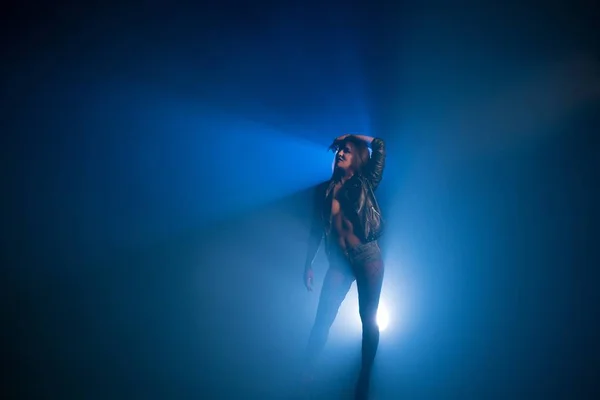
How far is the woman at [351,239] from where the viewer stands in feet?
8.64

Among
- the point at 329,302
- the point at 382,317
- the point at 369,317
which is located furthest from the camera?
the point at 382,317

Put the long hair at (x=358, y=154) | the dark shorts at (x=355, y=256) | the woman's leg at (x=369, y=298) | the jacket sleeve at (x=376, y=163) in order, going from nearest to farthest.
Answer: the woman's leg at (x=369, y=298) < the dark shorts at (x=355, y=256) < the jacket sleeve at (x=376, y=163) < the long hair at (x=358, y=154)

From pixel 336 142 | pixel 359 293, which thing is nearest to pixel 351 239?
pixel 359 293

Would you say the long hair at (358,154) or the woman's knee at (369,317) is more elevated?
the long hair at (358,154)

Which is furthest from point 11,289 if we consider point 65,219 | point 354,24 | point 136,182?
point 354,24

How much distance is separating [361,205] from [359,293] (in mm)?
713

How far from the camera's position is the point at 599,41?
3.58 metres

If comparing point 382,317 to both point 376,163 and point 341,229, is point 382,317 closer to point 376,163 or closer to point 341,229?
point 341,229

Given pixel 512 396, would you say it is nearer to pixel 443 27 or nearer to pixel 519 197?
pixel 519 197

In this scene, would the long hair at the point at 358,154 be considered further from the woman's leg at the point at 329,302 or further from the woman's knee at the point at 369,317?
the woman's knee at the point at 369,317

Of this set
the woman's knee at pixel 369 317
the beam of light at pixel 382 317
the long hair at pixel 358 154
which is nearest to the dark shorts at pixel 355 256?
the woman's knee at pixel 369 317

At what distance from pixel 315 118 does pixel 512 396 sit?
280 centimetres

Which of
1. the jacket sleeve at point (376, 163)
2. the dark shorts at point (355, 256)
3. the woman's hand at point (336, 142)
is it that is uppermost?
the woman's hand at point (336, 142)

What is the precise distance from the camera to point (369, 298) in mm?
2631
